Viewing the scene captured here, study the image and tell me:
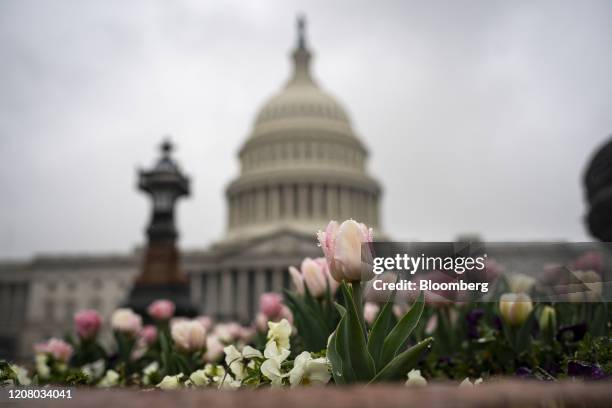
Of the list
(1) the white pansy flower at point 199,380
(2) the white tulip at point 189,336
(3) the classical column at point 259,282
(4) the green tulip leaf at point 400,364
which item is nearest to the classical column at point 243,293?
(3) the classical column at point 259,282

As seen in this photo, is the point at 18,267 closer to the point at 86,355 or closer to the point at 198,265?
the point at 198,265

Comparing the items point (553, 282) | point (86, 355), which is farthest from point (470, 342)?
point (86, 355)

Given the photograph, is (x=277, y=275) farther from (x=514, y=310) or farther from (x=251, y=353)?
(x=251, y=353)

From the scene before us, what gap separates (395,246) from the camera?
269 cm

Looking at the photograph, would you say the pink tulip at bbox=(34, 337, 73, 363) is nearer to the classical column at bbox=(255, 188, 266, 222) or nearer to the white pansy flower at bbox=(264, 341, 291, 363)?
the white pansy flower at bbox=(264, 341, 291, 363)

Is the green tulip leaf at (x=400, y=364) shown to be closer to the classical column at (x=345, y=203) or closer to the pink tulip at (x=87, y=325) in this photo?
the pink tulip at (x=87, y=325)

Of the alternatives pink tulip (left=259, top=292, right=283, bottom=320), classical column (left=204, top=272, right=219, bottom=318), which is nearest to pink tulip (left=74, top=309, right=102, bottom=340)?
pink tulip (left=259, top=292, right=283, bottom=320)

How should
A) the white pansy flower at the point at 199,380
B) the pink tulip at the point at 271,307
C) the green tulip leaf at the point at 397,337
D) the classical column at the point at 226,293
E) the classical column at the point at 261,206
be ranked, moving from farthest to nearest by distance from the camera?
the classical column at the point at 261,206
the classical column at the point at 226,293
the pink tulip at the point at 271,307
the white pansy flower at the point at 199,380
the green tulip leaf at the point at 397,337

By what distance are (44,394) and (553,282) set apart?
296 cm

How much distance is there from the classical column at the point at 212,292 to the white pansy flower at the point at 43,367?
210ft

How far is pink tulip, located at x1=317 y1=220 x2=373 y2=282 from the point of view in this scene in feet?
8.63

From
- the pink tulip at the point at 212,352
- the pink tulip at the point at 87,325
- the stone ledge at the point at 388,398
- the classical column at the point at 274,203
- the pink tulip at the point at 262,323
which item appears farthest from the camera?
the classical column at the point at 274,203

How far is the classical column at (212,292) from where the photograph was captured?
227 ft

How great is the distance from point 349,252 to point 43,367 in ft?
14.0
